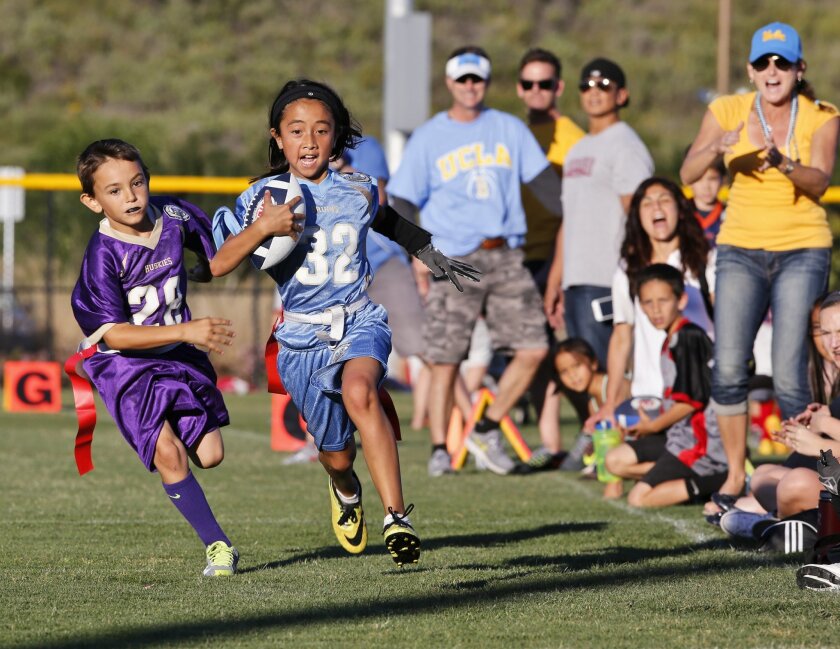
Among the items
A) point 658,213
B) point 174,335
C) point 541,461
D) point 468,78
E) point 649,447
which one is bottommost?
point 541,461

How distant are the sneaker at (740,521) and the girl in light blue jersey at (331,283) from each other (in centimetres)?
158

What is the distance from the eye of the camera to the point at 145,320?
220 inches

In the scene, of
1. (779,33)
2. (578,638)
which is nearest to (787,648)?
(578,638)

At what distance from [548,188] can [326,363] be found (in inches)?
153

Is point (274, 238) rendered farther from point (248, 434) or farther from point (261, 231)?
point (248, 434)

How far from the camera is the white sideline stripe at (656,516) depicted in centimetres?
643

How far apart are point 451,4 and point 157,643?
4602cm

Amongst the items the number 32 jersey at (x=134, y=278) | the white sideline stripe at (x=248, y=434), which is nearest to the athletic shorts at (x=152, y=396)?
the number 32 jersey at (x=134, y=278)

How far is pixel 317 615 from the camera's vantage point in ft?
15.2

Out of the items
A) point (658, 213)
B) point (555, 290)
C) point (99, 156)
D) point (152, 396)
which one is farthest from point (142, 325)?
point (555, 290)

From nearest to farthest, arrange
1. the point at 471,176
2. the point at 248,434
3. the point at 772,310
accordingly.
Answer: the point at 772,310, the point at 471,176, the point at 248,434

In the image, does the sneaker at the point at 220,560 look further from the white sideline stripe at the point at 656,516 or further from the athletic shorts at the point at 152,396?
the white sideline stripe at the point at 656,516

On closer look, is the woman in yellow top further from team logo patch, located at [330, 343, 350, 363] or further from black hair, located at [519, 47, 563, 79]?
black hair, located at [519, 47, 563, 79]

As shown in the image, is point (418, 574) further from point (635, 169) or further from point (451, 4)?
point (451, 4)
